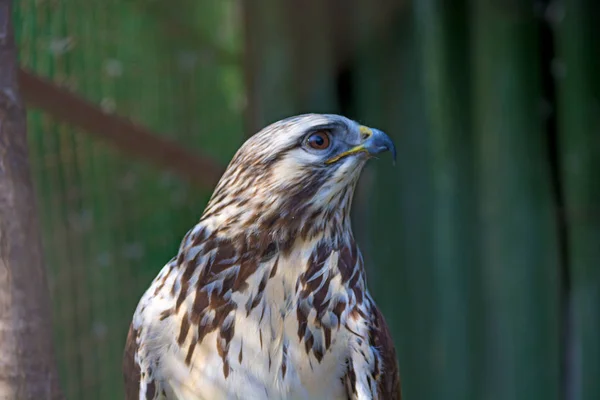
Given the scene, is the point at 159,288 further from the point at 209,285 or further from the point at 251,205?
the point at 251,205

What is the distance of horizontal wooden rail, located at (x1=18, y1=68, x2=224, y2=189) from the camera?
2035mm

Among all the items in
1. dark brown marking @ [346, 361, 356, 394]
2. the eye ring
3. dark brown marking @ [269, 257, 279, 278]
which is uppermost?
the eye ring

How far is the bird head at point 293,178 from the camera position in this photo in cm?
178

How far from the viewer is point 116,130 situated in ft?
7.47

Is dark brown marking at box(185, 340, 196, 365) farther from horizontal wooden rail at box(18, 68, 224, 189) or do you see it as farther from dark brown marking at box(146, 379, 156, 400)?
horizontal wooden rail at box(18, 68, 224, 189)

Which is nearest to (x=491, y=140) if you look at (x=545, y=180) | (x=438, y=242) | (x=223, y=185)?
(x=545, y=180)

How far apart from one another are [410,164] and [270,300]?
122 centimetres

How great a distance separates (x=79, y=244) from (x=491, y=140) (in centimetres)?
140

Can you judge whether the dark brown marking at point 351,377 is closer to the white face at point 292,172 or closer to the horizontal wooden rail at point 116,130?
the white face at point 292,172

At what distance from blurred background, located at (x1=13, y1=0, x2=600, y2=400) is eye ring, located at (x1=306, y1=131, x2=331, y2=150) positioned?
2.39ft

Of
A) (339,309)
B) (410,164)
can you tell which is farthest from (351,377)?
(410,164)

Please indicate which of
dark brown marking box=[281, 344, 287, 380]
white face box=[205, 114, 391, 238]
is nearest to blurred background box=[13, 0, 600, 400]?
white face box=[205, 114, 391, 238]

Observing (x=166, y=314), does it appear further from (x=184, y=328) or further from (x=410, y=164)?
(x=410, y=164)

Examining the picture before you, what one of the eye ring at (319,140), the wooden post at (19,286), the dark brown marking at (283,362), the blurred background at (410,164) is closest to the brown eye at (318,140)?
the eye ring at (319,140)
